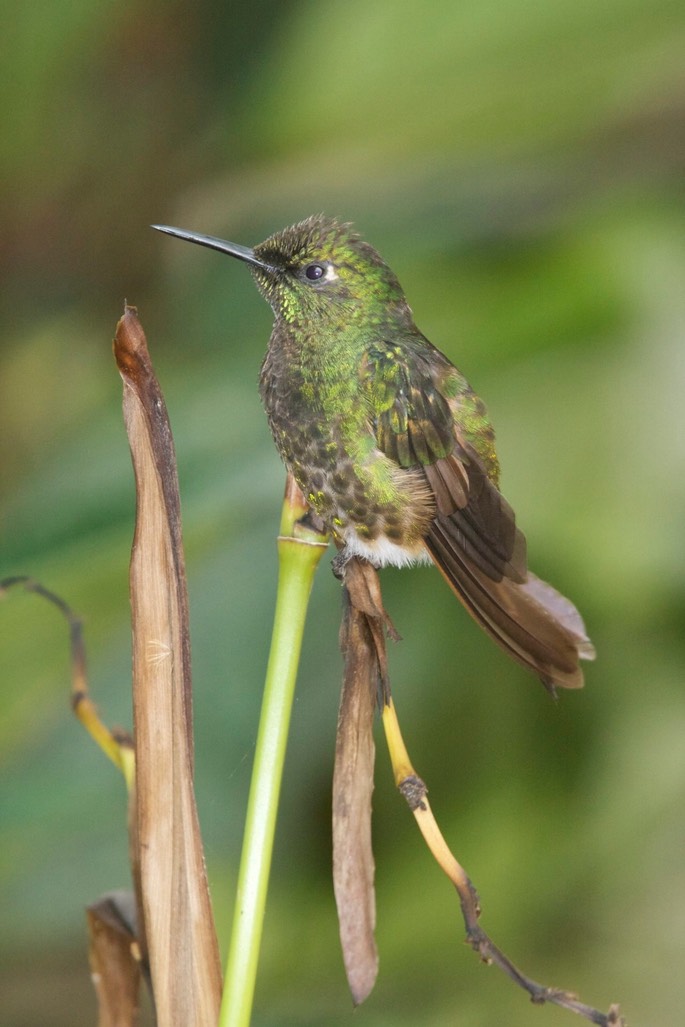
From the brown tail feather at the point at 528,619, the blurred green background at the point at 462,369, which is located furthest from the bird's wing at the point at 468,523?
the blurred green background at the point at 462,369

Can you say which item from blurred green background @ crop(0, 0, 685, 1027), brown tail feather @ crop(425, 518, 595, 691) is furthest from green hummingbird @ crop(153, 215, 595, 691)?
blurred green background @ crop(0, 0, 685, 1027)

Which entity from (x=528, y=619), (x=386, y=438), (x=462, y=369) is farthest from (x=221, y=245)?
(x=462, y=369)

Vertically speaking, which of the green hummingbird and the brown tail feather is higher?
the green hummingbird

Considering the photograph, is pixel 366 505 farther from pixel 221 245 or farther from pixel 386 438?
pixel 221 245

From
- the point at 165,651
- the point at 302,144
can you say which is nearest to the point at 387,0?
the point at 302,144

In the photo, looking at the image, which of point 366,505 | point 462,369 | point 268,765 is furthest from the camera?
point 462,369

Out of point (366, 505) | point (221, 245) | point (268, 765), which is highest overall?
point (221, 245)

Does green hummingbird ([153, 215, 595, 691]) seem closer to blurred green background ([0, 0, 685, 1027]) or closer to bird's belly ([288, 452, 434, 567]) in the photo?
bird's belly ([288, 452, 434, 567])
